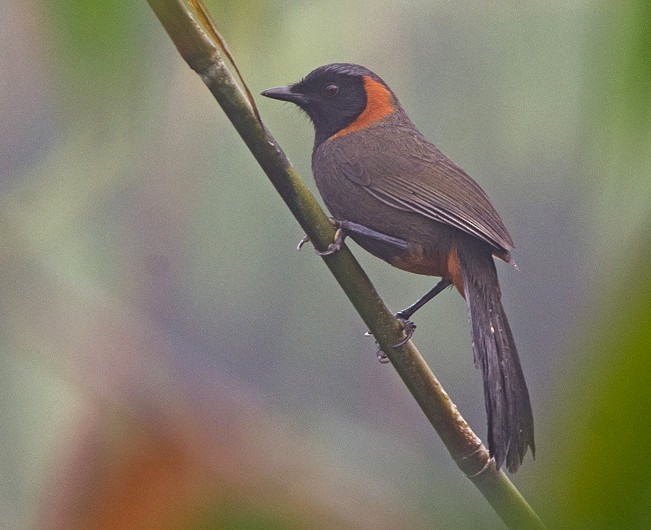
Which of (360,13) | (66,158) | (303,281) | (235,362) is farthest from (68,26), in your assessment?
(303,281)

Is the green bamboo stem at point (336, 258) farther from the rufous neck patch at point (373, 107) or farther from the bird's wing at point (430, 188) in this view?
the rufous neck patch at point (373, 107)

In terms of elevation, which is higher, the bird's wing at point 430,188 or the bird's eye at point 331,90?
the bird's eye at point 331,90

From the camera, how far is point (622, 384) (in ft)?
0.85

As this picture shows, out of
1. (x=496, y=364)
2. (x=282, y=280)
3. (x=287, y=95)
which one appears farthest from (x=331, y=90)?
(x=282, y=280)

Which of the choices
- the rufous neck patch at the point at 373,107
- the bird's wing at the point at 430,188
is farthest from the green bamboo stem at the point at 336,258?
the rufous neck patch at the point at 373,107

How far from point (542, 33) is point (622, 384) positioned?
1.32m

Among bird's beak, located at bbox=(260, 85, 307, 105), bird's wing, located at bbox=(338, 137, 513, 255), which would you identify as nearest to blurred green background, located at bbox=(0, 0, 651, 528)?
bird's beak, located at bbox=(260, 85, 307, 105)

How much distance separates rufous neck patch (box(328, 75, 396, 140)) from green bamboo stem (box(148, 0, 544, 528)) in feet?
2.40

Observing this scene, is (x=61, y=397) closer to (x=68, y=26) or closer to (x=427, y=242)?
(x=427, y=242)

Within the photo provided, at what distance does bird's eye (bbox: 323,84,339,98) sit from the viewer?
1621 mm

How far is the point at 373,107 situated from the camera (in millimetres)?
1585

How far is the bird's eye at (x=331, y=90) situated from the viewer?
5.32ft

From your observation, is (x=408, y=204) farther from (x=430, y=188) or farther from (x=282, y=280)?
(x=282, y=280)

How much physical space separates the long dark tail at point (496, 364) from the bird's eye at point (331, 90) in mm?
464
